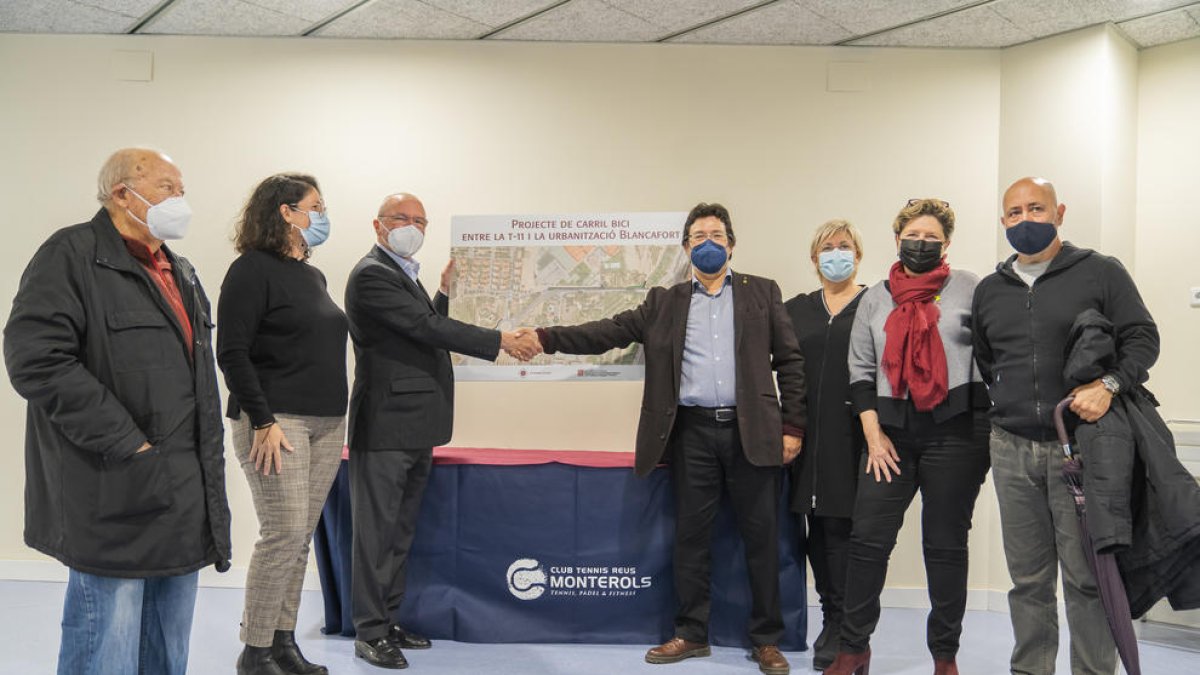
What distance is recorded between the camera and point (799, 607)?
11.2ft

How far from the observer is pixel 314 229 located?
9.80ft

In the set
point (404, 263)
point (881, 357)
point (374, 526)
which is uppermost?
point (404, 263)

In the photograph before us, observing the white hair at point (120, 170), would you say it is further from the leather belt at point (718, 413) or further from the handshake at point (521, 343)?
the leather belt at point (718, 413)

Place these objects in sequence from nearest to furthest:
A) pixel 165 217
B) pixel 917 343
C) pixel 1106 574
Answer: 1. pixel 165 217
2. pixel 1106 574
3. pixel 917 343

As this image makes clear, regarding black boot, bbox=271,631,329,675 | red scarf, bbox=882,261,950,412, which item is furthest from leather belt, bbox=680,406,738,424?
black boot, bbox=271,631,329,675

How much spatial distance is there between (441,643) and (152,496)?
71.0 inches

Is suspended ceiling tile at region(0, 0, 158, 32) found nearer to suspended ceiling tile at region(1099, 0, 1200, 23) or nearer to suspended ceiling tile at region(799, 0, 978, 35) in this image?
suspended ceiling tile at region(799, 0, 978, 35)

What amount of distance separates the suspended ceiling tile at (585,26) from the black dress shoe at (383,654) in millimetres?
2760

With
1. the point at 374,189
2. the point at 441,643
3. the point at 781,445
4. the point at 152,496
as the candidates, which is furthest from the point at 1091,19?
the point at 152,496

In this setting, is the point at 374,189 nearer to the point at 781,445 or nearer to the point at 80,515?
the point at 781,445

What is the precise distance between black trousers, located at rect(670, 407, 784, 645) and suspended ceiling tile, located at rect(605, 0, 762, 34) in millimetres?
1855

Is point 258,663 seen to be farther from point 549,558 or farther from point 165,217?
point 165,217

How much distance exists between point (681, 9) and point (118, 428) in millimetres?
3044

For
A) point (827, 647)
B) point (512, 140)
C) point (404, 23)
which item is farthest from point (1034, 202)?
point (404, 23)
